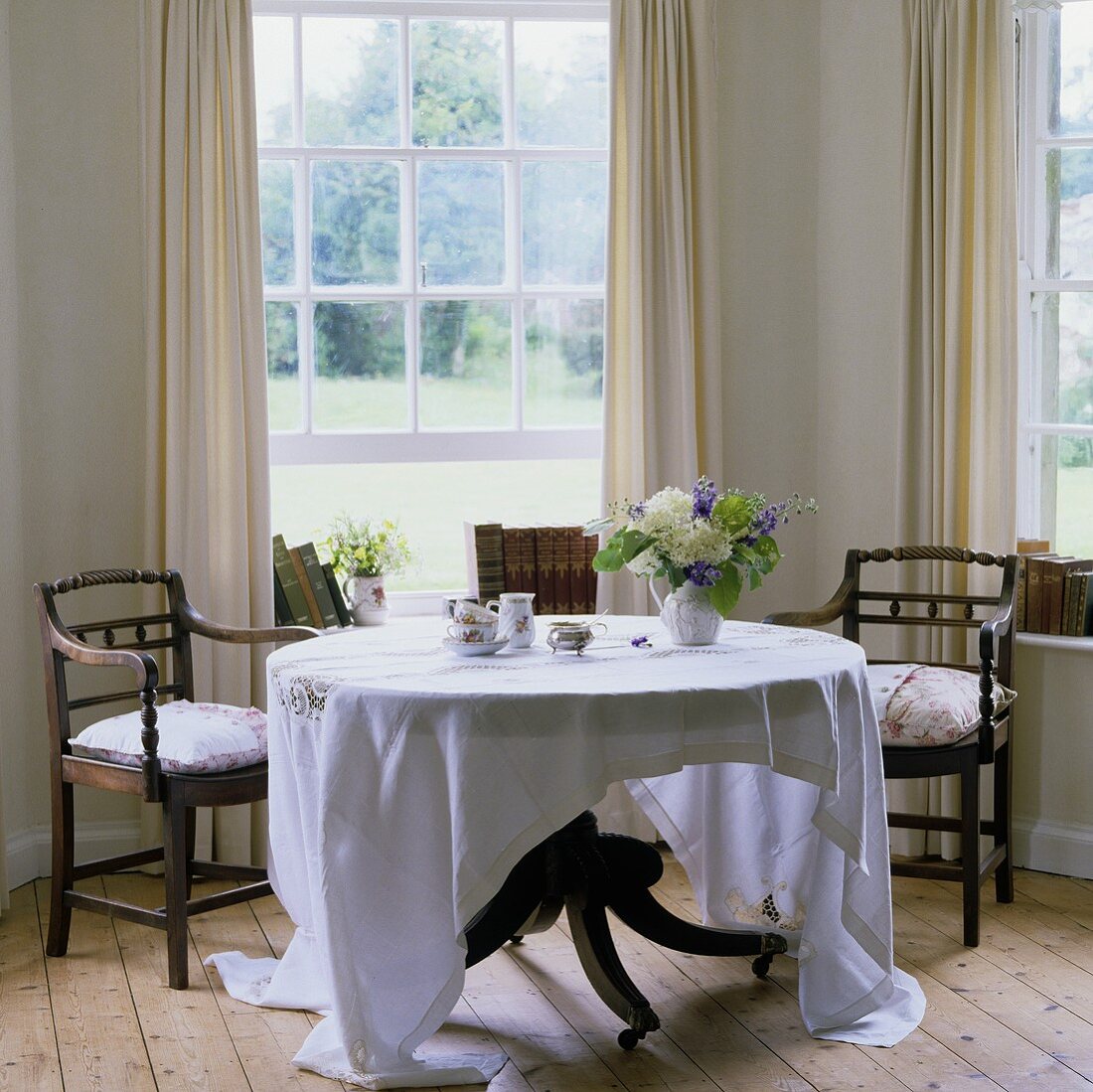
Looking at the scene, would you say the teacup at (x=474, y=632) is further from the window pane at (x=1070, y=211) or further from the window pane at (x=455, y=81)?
the window pane at (x=1070, y=211)

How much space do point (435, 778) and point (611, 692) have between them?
355 mm

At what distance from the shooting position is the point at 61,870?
3.33 meters

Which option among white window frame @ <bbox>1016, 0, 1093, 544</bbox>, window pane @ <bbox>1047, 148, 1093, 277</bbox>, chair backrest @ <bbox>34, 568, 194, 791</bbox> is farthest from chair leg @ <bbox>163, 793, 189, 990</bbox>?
window pane @ <bbox>1047, 148, 1093, 277</bbox>

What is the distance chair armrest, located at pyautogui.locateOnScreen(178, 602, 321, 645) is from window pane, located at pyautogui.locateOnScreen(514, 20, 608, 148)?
1724 mm

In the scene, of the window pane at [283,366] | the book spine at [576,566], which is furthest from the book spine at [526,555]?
the window pane at [283,366]

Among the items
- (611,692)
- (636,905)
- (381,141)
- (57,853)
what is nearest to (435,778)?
(611,692)

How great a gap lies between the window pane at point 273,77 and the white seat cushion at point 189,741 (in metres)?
1.81

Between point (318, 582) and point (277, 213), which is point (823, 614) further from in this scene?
point (277, 213)

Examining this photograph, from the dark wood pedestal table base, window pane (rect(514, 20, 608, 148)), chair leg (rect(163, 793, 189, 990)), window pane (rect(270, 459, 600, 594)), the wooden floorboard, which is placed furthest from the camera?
window pane (rect(270, 459, 600, 594))

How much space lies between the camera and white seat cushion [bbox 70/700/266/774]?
10.2 feet

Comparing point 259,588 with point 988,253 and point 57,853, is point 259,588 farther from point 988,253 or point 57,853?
point 988,253

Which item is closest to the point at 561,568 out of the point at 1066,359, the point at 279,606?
the point at 279,606

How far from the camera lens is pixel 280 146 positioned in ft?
13.5

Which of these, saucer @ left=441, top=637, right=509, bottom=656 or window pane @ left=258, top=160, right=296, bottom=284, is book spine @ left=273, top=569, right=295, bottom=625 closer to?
window pane @ left=258, top=160, right=296, bottom=284
